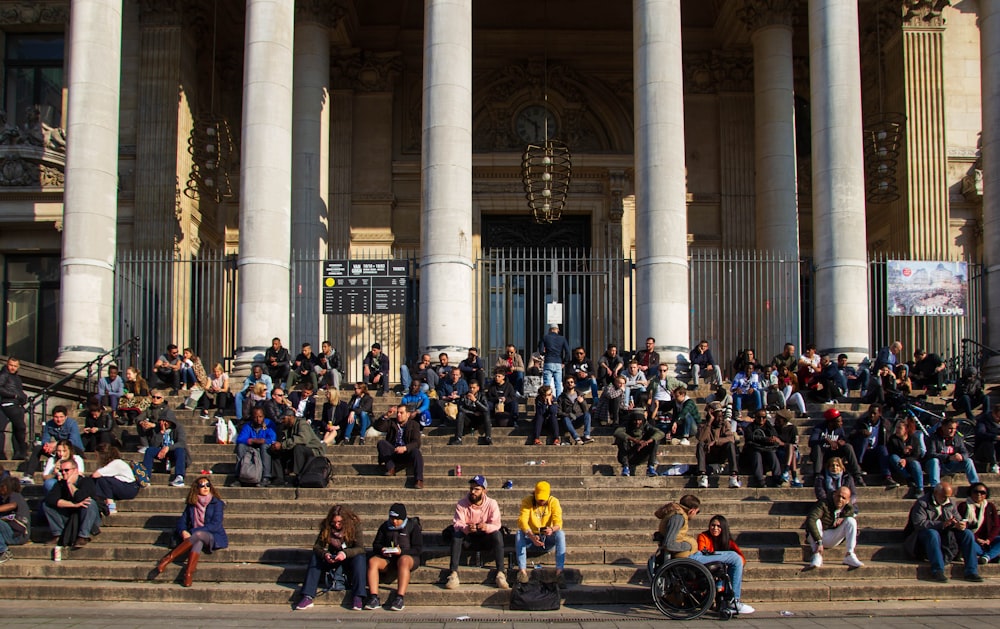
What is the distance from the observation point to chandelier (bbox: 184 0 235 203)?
2653 centimetres

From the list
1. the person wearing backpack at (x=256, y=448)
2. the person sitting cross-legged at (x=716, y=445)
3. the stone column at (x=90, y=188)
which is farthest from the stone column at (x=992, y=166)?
the stone column at (x=90, y=188)

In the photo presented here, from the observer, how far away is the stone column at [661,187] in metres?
21.5

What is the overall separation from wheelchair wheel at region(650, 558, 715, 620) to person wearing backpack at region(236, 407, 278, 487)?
6.33 meters

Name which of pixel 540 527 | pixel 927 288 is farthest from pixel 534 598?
pixel 927 288

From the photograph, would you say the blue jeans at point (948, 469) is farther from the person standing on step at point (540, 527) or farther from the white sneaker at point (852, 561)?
the person standing on step at point (540, 527)

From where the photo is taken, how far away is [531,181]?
2569cm

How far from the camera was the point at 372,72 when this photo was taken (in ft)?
98.5

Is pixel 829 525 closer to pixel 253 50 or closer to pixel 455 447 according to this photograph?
pixel 455 447

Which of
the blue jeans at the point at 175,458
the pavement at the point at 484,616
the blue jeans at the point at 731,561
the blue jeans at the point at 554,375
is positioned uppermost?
the blue jeans at the point at 554,375

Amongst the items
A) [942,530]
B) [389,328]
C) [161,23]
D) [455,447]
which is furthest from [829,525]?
[161,23]

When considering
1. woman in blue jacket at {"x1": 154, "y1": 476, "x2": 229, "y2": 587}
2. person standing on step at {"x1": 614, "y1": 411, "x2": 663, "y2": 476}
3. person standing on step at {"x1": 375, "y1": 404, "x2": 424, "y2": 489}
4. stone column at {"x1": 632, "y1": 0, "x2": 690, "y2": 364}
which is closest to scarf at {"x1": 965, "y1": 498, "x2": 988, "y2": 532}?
person standing on step at {"x1": 614, "y1": 411, "x2": 663, "y2": 476}

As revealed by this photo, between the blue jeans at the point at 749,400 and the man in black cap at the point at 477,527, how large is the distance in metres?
7.18

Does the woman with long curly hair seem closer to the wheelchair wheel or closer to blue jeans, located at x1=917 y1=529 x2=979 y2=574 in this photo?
the wheelchair wheel

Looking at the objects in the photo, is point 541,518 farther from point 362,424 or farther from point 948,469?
point 948,469
